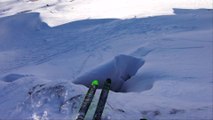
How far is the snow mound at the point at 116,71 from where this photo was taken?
5.18 metres

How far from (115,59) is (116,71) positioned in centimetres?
28

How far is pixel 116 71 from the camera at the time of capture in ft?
17.7

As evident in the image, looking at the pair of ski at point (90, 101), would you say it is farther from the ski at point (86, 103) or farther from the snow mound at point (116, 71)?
the snow mound at point (116, 71)

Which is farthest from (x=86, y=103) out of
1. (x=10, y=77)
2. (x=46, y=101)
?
(x=10, y=77)

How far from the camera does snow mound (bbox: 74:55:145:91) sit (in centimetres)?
518

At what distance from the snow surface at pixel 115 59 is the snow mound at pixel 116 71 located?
0.7 inches

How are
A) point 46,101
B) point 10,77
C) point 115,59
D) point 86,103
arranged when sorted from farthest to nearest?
point 115,59
point 10,77
point 46,101
point 86,103

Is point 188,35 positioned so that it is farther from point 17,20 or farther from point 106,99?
point 17,20

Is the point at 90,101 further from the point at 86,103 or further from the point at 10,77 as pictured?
the point at 10,77

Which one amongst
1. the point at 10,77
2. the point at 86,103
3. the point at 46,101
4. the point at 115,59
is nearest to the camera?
the point at 86,103

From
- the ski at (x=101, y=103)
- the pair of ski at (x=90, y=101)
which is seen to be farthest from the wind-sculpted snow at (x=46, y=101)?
the ski at (x=101, y=103)

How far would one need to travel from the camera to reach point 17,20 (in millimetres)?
8898

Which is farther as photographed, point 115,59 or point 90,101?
point 115,59

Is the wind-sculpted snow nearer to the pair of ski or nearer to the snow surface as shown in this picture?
the snow surface
